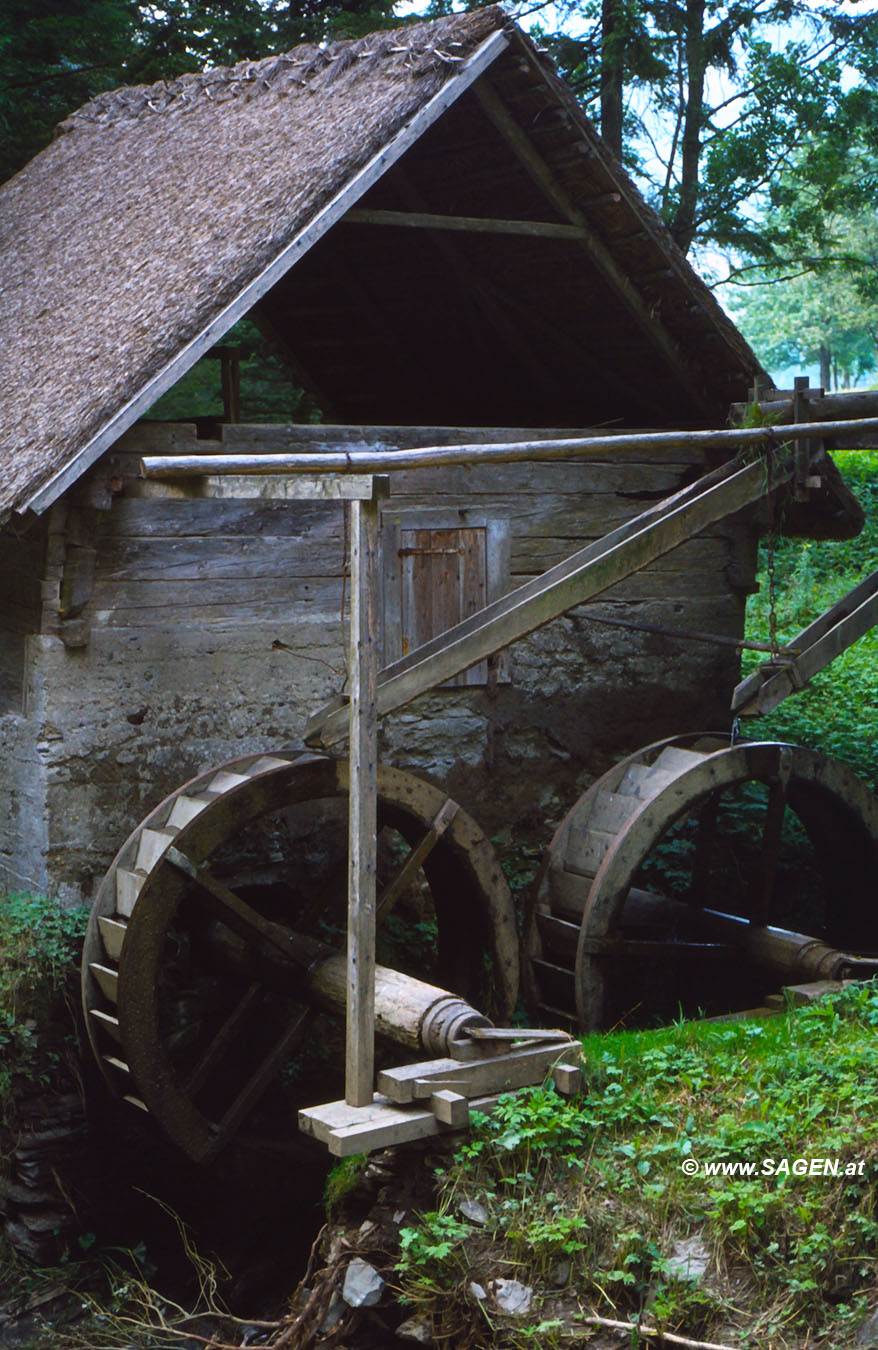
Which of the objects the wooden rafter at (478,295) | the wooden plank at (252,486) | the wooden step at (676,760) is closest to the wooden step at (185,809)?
the wooden plank at (252,486)

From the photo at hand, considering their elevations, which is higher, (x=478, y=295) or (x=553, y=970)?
(x=478, y=295)

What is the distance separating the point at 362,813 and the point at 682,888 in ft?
13.3

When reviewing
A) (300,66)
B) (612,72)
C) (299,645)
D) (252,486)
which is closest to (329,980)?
(299,645)

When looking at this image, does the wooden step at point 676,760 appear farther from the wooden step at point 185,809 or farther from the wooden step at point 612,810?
the wooden step at point 185,809

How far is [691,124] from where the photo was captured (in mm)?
12711

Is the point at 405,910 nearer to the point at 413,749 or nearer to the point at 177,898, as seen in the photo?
the point at 413,749

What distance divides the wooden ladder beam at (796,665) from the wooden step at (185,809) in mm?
2642

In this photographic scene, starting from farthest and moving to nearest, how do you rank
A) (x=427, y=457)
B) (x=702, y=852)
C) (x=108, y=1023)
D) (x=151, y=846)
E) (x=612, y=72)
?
(x=612, y=72) < (x=702, y=852) < (x=151, y=846) < (x=108, y=1023) < (x=427, y=457)

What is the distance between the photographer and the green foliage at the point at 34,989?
6.20 m

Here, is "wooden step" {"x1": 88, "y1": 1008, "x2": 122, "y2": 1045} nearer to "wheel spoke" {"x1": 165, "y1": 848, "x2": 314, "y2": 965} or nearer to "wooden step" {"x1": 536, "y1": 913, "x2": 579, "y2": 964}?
"wheel spoke" {"x1": 165, "y1": 848, "x2": 314, "y2": 965}

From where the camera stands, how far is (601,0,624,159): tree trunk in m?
11.7

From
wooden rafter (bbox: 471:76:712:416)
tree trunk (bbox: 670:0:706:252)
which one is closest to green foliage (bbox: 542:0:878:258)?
tree trunk (bbox: 670:0:706:252)

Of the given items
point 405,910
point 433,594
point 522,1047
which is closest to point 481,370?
point 433,594

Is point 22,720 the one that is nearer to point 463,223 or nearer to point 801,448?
point 463,223
